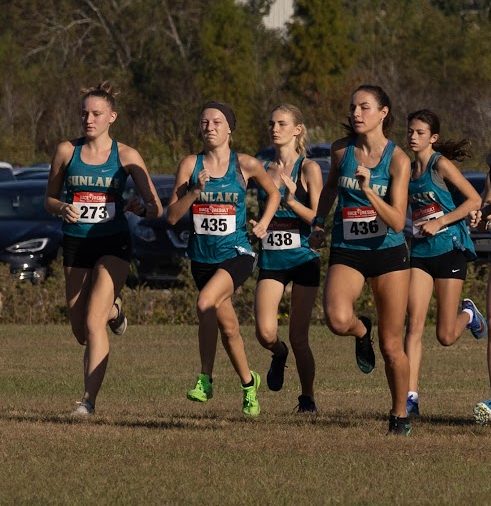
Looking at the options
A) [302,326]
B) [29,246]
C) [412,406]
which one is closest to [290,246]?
[302,326]

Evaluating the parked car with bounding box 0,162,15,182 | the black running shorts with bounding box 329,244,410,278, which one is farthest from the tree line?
the black running shorts with bounding box 329,244,410,278

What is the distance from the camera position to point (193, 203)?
1084cm

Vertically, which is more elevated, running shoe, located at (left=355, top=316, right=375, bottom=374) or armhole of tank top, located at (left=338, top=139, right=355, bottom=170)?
armhole of tank top, located at (left=338, top=139, right=355, bottom=170)

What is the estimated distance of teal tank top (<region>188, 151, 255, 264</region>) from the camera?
10867mm

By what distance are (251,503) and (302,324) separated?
147 inches

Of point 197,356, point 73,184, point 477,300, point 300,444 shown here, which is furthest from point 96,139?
point 477,300

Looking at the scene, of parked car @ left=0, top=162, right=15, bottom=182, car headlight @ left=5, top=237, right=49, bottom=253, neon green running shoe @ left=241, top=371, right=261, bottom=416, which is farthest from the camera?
parked car @ left=0, top=162, right=15, bottom=182

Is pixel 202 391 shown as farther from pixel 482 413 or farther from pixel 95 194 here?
pixel 482 413

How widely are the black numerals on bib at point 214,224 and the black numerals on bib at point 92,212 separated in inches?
26.2

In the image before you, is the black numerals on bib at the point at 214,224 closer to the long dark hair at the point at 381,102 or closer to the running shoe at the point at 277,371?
the long dark hair at the point at 381,102

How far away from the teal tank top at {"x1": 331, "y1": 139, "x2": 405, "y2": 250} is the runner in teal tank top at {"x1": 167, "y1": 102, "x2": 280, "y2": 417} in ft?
2.95

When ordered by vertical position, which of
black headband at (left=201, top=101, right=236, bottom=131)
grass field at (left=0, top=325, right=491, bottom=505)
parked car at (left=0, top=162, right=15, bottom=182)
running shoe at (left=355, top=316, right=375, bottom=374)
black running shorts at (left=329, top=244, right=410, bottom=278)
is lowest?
grass field at (left=0, top=325, right=491, bottom=505)

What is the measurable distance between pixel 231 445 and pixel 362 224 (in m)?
1.47

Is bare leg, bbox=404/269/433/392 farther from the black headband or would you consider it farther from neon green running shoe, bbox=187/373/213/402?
the black headband
